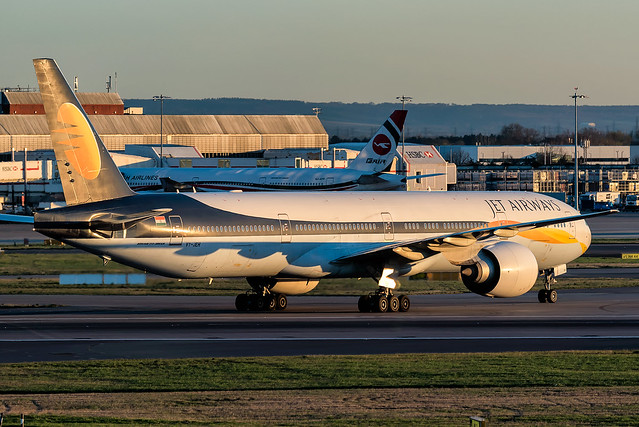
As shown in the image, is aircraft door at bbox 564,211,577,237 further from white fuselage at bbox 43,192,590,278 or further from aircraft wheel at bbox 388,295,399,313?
aircraft wheel at bbox 388,295,399,313

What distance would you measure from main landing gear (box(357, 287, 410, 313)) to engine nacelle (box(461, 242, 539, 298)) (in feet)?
8.43

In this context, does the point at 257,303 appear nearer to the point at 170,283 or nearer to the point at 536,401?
the point at 170,283

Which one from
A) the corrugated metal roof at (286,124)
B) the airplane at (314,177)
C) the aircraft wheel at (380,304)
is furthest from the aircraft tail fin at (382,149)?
the corrugated metal roof at (286,124)

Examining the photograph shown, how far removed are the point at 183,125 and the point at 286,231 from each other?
13223 centimetres

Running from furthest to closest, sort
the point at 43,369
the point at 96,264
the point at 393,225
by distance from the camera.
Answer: the point at 393,225 < the point at 96,264 < the point at 43,369

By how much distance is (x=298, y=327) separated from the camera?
31641 millimetres

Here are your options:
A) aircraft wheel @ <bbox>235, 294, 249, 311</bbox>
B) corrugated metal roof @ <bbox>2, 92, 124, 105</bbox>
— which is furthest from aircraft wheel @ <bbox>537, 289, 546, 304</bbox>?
corrugated metal roof @ <bbox>2, 92, 124, 105</bbox>

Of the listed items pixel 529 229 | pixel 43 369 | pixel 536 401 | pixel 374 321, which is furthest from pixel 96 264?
pixel 536 401

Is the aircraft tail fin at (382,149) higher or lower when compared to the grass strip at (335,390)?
higher

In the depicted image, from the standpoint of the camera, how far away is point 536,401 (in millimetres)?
19562

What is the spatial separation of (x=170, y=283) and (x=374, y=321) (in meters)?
8.62

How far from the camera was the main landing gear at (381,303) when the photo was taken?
36.3 meters

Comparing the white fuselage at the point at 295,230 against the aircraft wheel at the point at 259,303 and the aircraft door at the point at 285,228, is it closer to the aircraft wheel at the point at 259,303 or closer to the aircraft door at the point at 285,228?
the aircraft door at the point at 285,228

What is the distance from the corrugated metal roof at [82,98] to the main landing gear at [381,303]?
139548mm
